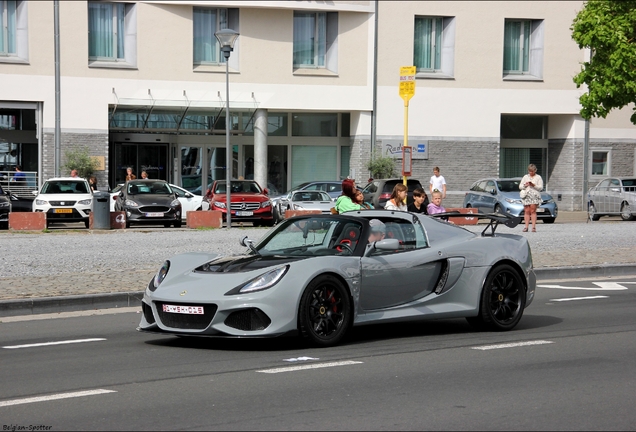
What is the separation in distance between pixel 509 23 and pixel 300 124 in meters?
9.95

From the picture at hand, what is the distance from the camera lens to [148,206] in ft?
91.6

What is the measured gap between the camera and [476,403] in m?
6.80

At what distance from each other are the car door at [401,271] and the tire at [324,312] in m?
0.29

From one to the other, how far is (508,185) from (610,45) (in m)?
6.01

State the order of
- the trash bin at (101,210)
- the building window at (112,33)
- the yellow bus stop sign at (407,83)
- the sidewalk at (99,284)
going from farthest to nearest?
the building window at (112,33)
the yellow bus stop sign at (407,83)
the trash bin at (101,210)
the sidewalk at (99,284)

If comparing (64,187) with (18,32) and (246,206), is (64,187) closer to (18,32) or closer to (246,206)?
(246,206)

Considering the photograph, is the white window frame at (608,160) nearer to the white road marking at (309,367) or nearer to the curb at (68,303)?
the curb at (68,303)

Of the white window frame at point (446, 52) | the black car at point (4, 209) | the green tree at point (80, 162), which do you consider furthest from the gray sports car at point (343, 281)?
the white window frame at point (446, 52)

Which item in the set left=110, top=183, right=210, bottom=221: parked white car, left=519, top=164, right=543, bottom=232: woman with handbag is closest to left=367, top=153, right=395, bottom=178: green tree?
left=110, top=183, right=210, bottom=221: parked white car

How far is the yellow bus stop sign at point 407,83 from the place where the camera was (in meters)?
27.0

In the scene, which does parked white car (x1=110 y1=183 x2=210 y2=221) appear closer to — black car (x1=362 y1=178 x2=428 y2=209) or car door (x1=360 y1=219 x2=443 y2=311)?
black car (x1=362 y1=178 x2=428 y2=209)

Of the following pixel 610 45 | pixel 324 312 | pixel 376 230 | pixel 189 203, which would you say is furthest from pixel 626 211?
pixel 324 312

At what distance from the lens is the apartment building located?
1401 inches

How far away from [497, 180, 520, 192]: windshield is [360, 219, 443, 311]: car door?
23768 mm
